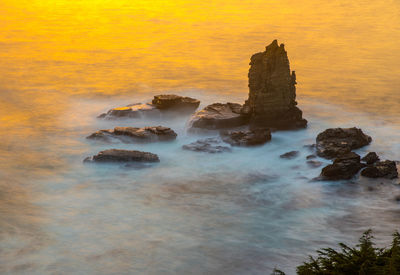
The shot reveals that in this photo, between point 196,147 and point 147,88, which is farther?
point 147,88

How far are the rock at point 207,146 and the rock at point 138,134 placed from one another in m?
1.52

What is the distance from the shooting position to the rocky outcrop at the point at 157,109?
3734 cm

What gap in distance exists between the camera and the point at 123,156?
1185 inches

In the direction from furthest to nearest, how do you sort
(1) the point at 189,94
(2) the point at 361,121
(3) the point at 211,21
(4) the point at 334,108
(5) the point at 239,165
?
1. (3) the point at 211,21
2. (1) the point at 189,94
3. (4) the point at 334,108
4. (2) the point at 361,121
5. (5) the point at 239,165

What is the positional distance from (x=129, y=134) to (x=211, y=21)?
145 feet

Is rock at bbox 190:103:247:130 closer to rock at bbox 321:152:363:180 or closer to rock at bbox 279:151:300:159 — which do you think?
rock at bbox 279:151:300:159

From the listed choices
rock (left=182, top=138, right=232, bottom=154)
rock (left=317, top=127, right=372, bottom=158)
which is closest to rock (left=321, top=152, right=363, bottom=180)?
rock (left=317, top=127, right=372, bottom=158)

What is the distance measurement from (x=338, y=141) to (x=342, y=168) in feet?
11.3

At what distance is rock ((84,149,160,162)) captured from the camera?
30.1m

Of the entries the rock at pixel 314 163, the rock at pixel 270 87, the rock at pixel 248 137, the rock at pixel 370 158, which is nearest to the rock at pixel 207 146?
the rock at pixel 248 137

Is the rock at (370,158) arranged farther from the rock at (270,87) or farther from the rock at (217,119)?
the rock at (217,119)

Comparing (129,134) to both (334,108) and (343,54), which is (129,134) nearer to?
(334,108)

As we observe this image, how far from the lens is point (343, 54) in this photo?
59219 millimetres

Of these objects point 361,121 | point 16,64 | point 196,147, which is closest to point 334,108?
point 361,121
